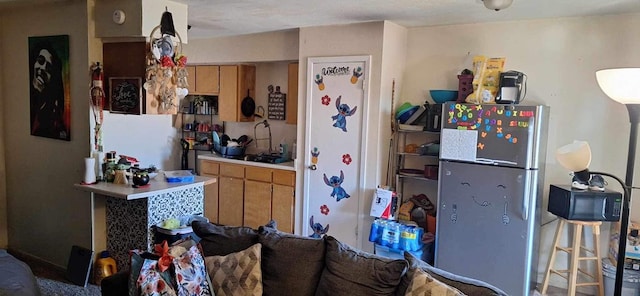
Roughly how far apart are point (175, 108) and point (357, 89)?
1.64 metres

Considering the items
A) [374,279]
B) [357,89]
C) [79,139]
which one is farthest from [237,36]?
[374,279]

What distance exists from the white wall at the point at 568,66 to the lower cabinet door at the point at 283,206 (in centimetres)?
207

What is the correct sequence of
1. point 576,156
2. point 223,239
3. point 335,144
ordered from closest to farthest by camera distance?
point 223,239, point 576,156, point 335,144

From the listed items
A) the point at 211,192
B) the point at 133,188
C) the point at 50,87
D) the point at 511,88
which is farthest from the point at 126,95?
the point at 511,88

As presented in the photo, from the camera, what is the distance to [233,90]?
547 cm

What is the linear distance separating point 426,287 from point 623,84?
6.45 ft

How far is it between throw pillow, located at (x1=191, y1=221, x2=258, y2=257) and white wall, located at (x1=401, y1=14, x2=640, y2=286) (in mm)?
2636

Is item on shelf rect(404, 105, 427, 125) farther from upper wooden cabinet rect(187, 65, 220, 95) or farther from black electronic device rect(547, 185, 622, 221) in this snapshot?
upper wooden cabinet rect(187, 65, 220, 95)

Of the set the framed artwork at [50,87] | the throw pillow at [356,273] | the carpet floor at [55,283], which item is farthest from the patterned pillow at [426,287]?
the framed artwork at [50,87]

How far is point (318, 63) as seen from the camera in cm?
449

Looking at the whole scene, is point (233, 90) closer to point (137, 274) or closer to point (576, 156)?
point (137, 274)

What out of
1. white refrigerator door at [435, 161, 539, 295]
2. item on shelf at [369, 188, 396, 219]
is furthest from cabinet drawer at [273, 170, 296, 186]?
white refrigerator door at [435, 161, 539, 295]

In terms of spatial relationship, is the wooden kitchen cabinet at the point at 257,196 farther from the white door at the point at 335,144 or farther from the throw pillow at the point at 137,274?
the throw pillow at the point at 137,274

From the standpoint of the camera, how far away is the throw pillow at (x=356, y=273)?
220 centimetres
